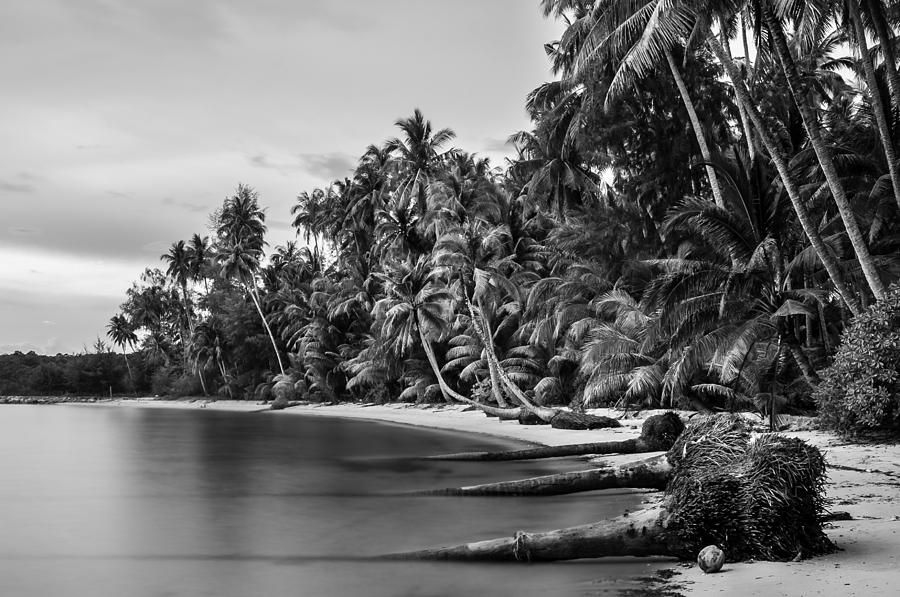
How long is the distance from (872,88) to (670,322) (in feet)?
21.7

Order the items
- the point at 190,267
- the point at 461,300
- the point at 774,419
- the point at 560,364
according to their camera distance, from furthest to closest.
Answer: the point at 190,267
the point at 461,300
the point at 560,364
the point at 774,419

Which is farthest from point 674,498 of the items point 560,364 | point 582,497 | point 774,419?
point 560,364

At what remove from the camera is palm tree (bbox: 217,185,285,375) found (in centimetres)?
5572

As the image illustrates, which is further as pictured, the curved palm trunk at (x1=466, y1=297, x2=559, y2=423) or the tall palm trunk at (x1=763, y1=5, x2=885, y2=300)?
the curved palm trunk at (x1=466, y1=297, x2=559, y2=423)

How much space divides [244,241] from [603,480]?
1959 inches

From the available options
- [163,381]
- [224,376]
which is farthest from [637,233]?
[163,381]

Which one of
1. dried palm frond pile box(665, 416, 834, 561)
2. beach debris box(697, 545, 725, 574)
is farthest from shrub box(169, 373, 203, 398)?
beach debris box(697, 545, 725, 574)

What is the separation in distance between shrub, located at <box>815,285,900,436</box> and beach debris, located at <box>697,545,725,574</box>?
7.47 metres

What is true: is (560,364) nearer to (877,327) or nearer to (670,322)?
(670,322)

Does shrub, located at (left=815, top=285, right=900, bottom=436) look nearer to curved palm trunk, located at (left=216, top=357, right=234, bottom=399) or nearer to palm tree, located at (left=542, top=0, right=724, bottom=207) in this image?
→ palm tree, located at (left=542, top=0, right=724, bottom=207)

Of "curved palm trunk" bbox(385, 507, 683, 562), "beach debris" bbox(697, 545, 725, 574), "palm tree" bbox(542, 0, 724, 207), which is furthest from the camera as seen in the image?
"palm tree" bbox(542, 0, 724, 207)

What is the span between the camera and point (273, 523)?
12672 mm

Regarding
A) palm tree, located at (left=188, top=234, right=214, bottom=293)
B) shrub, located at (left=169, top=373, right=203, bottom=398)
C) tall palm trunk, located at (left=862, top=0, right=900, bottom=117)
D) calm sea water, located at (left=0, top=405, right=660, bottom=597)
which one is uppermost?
palm tree, located at (left=188, top=234, right=214, bottom=293)

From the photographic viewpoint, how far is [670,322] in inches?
657
